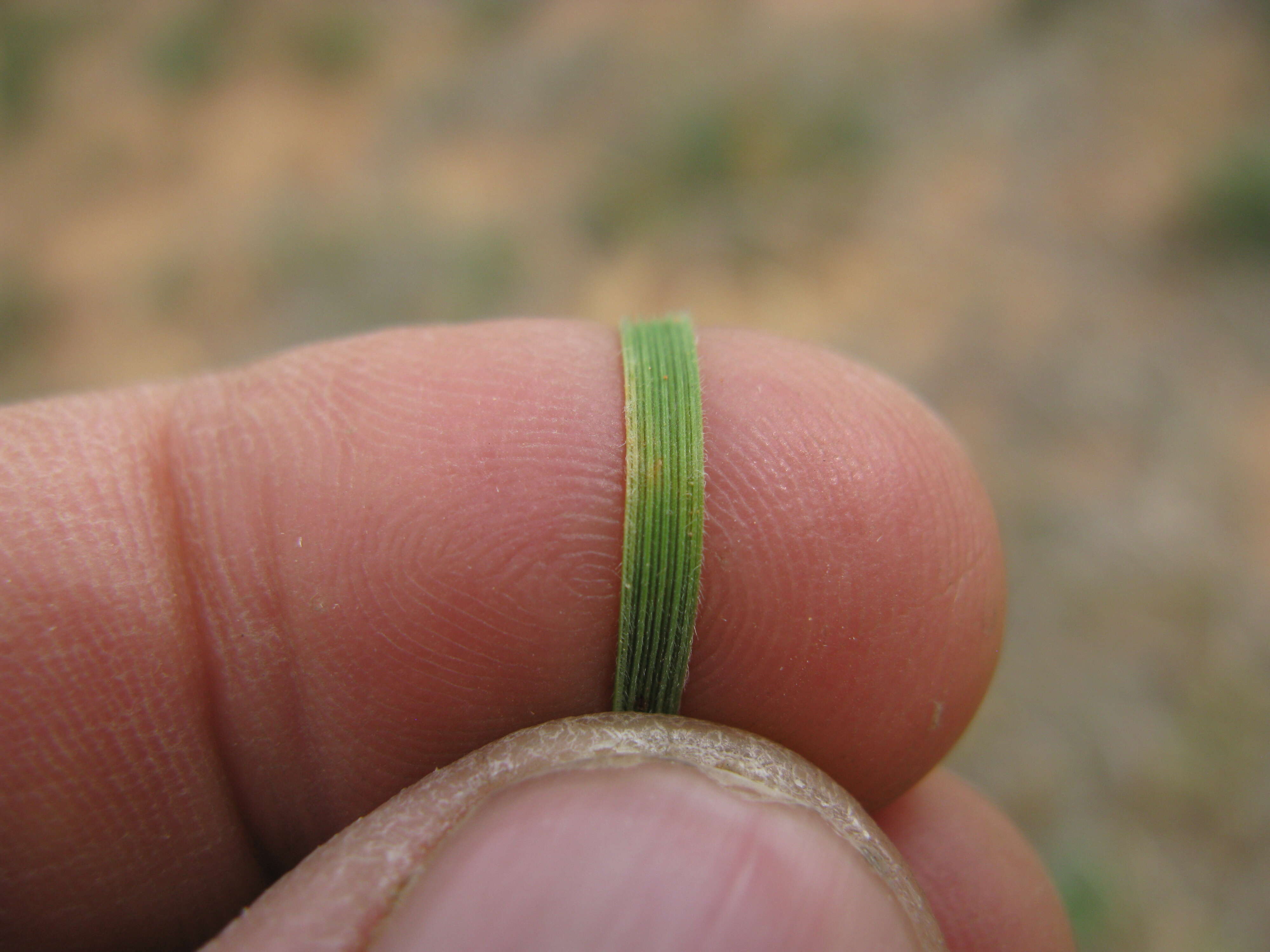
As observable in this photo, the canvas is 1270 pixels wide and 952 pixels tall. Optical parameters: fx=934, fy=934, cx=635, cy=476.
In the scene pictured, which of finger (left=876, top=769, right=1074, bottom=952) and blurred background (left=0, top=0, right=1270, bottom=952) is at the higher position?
blurred background (left=0, top=0, right=1270, bottom=952)

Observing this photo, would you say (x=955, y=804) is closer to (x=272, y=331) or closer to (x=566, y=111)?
(x=272, y=331)

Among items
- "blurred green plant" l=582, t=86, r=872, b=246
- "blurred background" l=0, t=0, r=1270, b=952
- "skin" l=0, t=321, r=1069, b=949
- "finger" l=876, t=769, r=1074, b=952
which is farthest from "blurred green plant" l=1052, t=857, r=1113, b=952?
"blurred green plant" l=582, t=86, r=872, b=246

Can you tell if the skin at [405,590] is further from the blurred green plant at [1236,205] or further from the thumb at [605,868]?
the blurred green plant at [1236,205]

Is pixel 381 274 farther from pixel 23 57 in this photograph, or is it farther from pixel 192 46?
pixel 23 57

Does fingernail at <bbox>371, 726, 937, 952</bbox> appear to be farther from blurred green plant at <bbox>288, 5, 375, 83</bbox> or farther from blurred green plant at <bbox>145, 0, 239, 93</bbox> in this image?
blurred green plant at <bbox>145, 0, 239, 93</bbox>

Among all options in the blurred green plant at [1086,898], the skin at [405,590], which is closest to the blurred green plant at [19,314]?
the skin at [405,590]

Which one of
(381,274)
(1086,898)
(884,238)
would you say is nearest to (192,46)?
(381,274)
